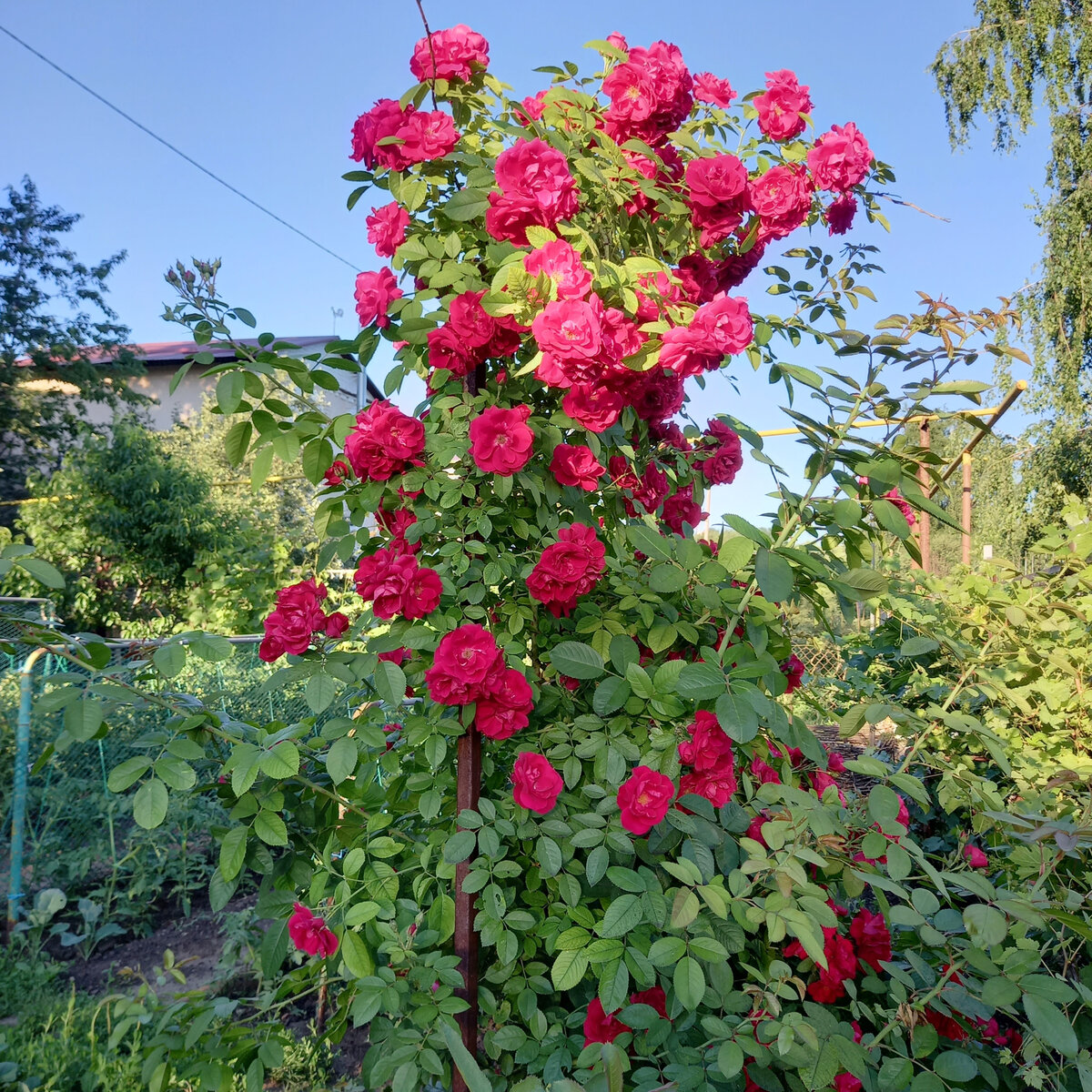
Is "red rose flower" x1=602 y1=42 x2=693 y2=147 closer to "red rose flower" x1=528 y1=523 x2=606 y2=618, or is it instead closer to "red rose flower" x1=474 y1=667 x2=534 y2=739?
"red rose flower" x1=528 y1=523 x2=606 y2=618

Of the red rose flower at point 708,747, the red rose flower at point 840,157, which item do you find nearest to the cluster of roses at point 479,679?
the red rose flower at point 708,747

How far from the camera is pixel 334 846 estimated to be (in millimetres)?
1224

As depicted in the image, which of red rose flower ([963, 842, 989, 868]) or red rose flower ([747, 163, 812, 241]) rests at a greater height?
red rose flower ([747, 163, 812, 241])

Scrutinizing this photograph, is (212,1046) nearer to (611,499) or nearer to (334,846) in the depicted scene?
(334,846)

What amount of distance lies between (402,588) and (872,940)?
93 cm

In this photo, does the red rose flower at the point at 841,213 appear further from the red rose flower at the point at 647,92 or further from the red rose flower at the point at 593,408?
the red rose flower at the point at 593,408

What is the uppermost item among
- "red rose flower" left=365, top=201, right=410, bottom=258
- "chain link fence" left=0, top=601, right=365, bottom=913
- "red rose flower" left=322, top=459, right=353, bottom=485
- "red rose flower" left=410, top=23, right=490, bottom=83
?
"red rose flower" left=410, top=23, right=490, bottom=83

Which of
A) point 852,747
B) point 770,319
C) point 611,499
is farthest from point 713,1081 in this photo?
point 852,747

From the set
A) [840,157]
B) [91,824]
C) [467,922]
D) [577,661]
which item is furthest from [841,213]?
[91,824]

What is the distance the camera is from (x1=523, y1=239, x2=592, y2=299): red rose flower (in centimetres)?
104

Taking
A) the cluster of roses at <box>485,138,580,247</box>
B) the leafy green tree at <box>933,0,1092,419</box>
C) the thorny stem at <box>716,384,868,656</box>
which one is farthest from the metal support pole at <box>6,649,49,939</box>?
the leafy green tree at <box>933,0,1092,419</box>

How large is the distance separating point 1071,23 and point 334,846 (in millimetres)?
12959

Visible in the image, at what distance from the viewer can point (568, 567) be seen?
1.14 m

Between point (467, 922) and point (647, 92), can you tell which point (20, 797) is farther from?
point (647, 92)
